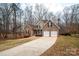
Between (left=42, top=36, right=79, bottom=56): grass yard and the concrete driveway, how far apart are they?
0.07m

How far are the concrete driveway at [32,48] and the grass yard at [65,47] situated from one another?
74 millimetres

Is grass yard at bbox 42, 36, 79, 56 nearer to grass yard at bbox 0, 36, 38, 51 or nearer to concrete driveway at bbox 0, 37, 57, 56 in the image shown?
concrete driveway at bbox 0, 37, 57, 56

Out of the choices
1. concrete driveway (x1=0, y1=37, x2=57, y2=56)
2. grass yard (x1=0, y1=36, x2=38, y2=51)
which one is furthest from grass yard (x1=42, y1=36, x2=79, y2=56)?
grass yard (x1=0, y1=36, x2=38, y2=51)

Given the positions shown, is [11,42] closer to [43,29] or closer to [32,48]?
[32,48]

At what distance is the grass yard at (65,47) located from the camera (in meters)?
4.03

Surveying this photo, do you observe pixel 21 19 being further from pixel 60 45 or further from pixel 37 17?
pixel 60 45

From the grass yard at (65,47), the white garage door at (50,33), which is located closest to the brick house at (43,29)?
the white garage door at (50,33)

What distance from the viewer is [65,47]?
13.3ft

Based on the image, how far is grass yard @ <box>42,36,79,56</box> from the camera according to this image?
4.03 metres

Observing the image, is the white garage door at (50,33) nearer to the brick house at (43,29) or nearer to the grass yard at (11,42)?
the brick house at (43,29)

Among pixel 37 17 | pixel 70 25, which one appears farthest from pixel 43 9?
pixel 70 25

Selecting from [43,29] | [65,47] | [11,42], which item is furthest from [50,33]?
[11,42]

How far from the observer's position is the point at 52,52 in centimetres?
405

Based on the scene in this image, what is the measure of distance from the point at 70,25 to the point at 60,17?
19cm
